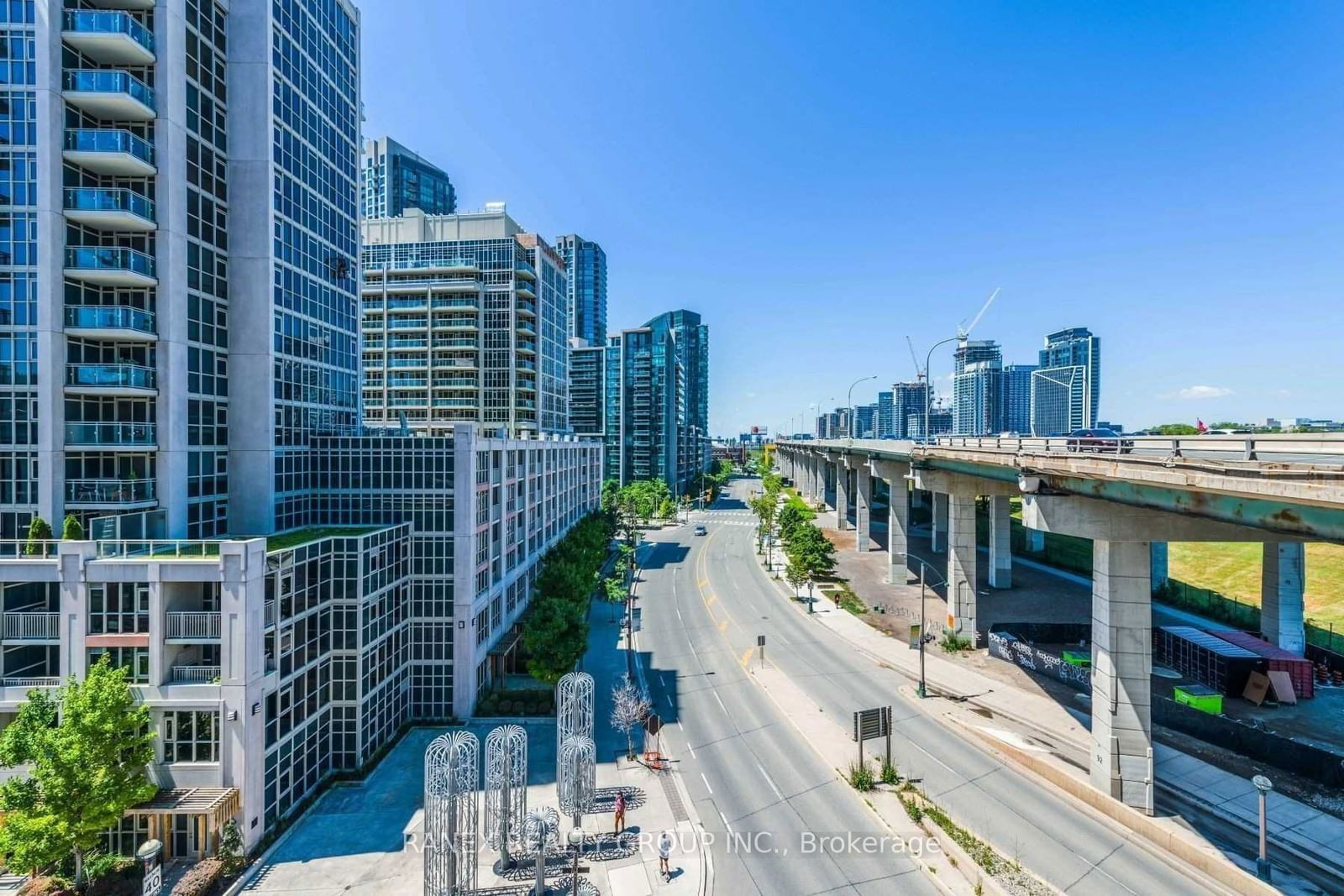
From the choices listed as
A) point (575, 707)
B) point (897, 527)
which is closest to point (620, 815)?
point (575, 707)

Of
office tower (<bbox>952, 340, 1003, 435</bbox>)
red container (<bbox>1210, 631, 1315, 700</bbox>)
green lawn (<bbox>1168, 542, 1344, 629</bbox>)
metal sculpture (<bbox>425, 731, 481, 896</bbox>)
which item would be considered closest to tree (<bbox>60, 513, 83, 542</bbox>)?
metal sculpture (<bbox>425, 731, 481, 896</bbox>)

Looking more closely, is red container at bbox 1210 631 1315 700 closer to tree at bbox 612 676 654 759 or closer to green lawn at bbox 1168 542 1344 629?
green lawn at bbox 1168 542 1344 629

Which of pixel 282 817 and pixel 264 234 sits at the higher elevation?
pixel 264 234

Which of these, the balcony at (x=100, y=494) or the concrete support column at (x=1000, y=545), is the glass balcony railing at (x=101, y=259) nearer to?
the balcony at (x=100, y=494)

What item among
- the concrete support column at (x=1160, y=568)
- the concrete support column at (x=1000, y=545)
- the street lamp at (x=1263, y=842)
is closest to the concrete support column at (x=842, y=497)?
the concrete support column at (x=1000, y=545)

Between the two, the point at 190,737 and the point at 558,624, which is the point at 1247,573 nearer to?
the point at 558,624

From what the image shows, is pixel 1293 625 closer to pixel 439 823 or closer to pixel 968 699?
pixel 968 699

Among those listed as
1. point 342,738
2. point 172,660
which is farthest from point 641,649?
point 172,660
